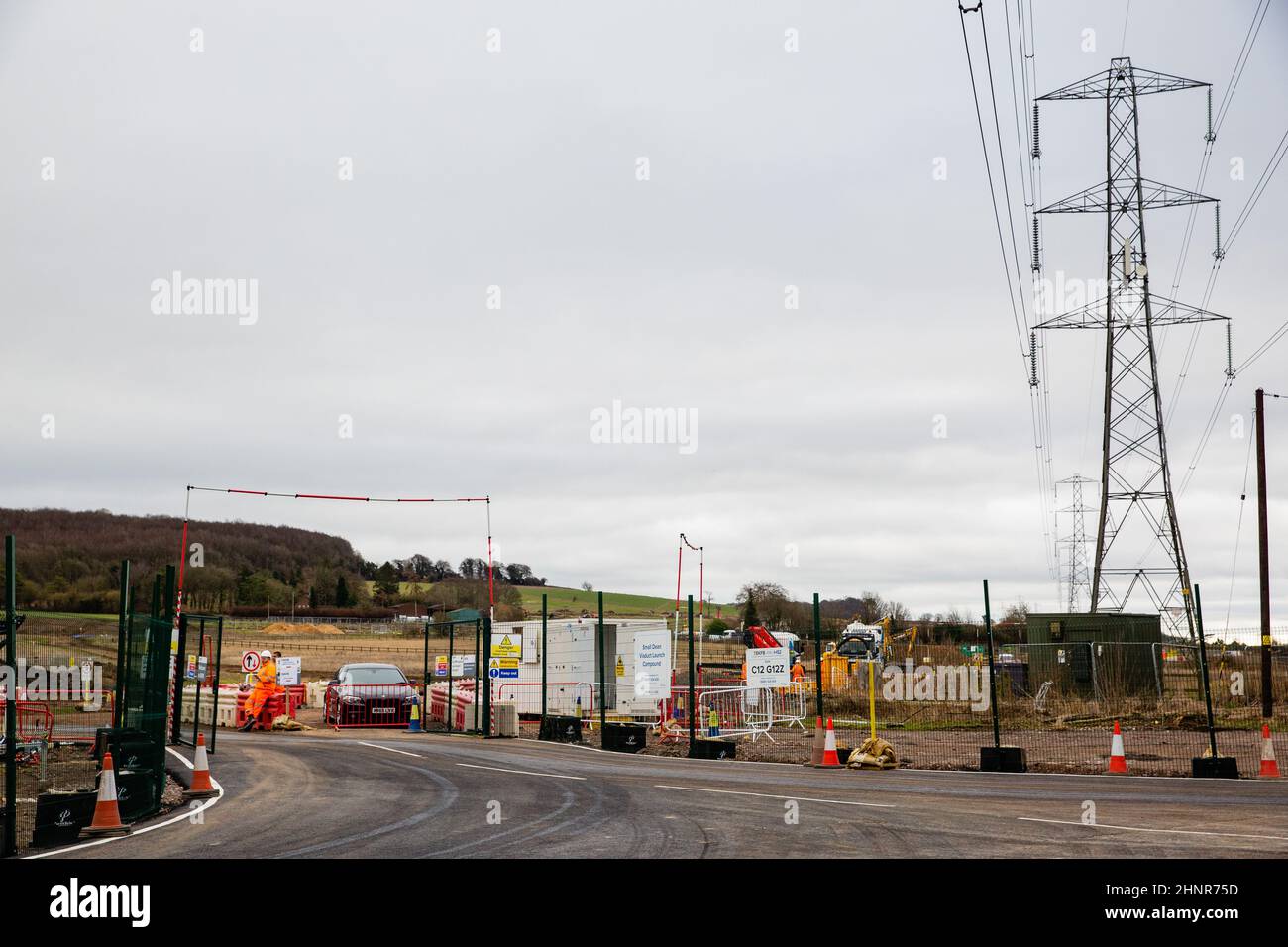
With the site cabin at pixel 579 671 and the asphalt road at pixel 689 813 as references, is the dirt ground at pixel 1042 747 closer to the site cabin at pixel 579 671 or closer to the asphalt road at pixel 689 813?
the asphalt road at pixel 689 813

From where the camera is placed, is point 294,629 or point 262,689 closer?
point 262,689

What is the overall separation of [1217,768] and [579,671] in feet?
56.5

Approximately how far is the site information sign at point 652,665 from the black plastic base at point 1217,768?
1329cm

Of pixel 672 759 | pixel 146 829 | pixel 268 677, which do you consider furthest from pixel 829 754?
pixel 268 677

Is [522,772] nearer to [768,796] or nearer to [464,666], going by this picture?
[768,796]

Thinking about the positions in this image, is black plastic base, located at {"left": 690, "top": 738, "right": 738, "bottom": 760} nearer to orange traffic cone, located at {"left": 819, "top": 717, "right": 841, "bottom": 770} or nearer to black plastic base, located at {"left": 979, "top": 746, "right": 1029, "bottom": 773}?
orange traffic cone, located at {"left": 819, "top": 717, "right": 841, "bottom": 770}

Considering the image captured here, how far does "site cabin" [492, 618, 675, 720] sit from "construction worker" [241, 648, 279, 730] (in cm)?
552

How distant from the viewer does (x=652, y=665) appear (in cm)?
2984

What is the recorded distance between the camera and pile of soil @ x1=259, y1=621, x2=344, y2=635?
83250 millimetres

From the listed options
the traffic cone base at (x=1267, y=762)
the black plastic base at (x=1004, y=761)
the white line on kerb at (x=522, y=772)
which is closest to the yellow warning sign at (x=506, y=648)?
the white line on kerb at (x=522, y=772)

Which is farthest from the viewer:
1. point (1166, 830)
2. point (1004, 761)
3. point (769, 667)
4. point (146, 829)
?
point (769, 667)

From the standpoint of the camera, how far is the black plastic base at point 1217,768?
18.6 m

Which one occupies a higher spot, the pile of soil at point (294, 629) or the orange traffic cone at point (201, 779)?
the pile of soil at point (294, 629)
